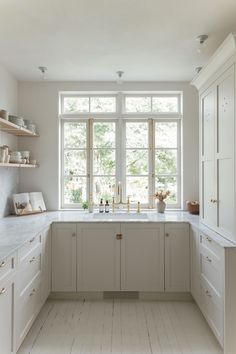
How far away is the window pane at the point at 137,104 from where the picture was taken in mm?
3969

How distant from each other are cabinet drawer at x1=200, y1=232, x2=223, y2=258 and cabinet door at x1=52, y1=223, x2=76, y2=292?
4.44 ft

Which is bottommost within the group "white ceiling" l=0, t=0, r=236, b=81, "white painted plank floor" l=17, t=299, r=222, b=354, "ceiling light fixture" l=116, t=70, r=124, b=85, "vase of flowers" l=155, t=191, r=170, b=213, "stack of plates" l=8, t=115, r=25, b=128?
"white painted plank floor" l=17, t=299, r=222, b=354

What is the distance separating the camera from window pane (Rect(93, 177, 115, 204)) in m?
3.95

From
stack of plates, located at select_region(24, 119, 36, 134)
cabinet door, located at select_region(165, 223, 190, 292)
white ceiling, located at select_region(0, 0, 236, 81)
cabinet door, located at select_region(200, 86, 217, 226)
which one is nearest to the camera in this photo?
white ceiling, located at select_region(0, 0, 236, 81)

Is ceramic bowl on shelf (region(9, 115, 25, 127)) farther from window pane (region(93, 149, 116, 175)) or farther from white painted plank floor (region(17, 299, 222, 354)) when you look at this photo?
white painted plank floor (region(17, 299, 222, 354))

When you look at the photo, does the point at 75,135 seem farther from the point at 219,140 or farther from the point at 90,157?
the point at 219,140

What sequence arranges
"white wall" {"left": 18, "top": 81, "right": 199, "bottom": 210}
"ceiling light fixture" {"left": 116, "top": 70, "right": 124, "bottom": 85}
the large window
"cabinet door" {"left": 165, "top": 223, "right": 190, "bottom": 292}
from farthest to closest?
the large window, "white wall" {"left": 18, "top": 81, "right": 199, "bottom": 210}, "ceiling light fixture" {"left": 116, "top": 70, "right": 124, "bottom": 85}, "cabinet door" {"left": 165, "top": 223, "right": 190, "bottom": 292}

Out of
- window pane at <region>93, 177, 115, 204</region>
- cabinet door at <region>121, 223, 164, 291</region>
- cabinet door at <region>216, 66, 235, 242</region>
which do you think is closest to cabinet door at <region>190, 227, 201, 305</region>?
cabinet door at <region>121, 223, 164, 291</region>

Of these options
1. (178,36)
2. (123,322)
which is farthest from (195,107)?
(123,322)

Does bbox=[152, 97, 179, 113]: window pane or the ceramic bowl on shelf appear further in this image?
bbox=[152, 97, 179, 113]: window pane

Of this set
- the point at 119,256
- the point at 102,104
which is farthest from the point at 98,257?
the point at 102,104

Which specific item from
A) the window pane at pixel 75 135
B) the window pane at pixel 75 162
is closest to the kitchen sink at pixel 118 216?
the window pane at pixel 75 162

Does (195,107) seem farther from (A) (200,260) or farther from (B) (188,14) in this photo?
(A) (200,260)

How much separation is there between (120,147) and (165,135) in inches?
25.7
